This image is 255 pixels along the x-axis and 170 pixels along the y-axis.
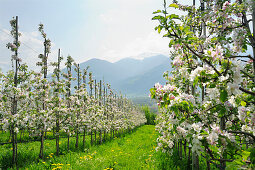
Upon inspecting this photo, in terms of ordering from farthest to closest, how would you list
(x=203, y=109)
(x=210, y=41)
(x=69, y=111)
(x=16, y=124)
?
1. (x=69, y=111)
2. (x=16, y=124)
3. (x=210, y=41)
4. (x=203, y=109)

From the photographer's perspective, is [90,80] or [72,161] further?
[90,80]

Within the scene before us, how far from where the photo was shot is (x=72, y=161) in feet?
22.8

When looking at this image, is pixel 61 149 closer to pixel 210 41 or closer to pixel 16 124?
pixel 16 124

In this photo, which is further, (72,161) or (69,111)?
(69,111)

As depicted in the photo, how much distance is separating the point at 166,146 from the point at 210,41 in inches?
125

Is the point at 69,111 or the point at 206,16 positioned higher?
the point at 206,16

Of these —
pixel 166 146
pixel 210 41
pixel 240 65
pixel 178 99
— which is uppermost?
pixel 210 41

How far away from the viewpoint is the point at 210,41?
2.75 meters

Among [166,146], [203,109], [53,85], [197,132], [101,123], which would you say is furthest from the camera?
[101,123]

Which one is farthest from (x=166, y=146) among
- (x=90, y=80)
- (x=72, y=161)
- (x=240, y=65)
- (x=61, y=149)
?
(x=90, y=80)

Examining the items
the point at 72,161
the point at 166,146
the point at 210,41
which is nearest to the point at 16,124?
the point at 72,161

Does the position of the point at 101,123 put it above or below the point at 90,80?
below

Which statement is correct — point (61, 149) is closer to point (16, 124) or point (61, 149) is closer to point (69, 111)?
point (69, 111)

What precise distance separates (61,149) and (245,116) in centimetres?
1032
